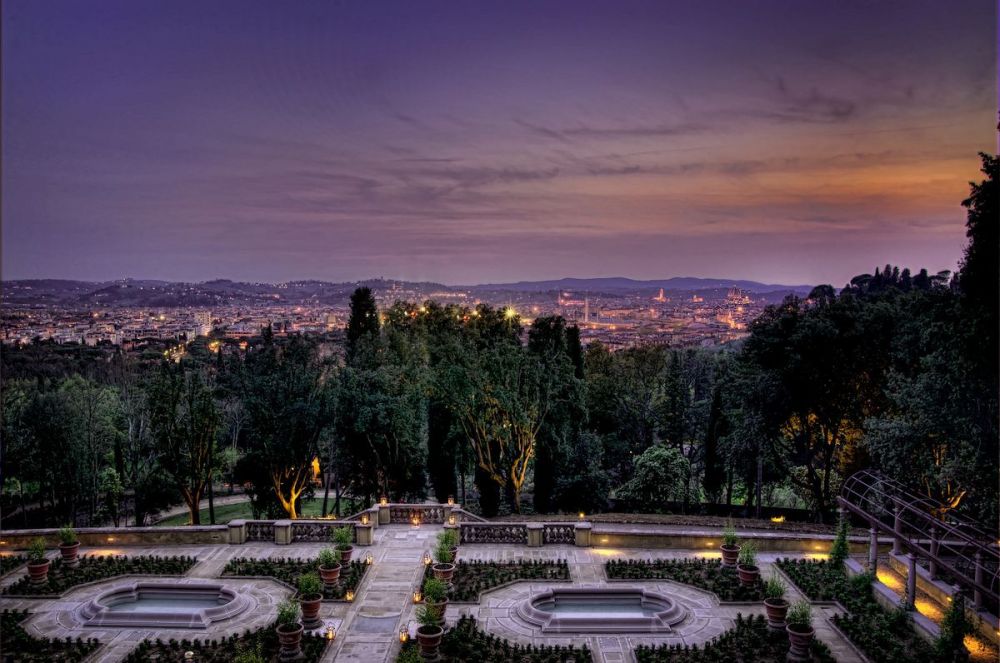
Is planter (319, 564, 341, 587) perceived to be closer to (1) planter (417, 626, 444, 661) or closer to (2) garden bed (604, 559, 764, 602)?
(1) planter (417, 626, 444, 661)

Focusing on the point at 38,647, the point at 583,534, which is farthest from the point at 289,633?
the point at 583,534

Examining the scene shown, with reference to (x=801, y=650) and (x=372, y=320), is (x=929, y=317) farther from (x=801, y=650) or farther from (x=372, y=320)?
(x=372, y=320)

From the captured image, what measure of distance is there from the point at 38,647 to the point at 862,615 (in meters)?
22.2

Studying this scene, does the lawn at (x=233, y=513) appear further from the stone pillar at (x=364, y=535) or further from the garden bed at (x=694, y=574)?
the garden bed at (x=694, y=574)

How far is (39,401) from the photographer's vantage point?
126 feet

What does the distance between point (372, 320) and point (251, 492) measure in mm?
17057

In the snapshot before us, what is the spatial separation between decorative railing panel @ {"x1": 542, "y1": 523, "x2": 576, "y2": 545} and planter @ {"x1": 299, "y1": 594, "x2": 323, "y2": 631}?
384 inches

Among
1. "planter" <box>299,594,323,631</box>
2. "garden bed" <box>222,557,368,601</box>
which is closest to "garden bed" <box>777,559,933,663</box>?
"garden bed" <box>222,557,368,601</box>

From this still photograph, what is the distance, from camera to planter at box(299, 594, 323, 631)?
1931cm

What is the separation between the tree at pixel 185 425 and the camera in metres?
33.5

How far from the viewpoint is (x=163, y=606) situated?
2119 cm

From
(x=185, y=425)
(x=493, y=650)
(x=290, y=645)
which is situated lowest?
(x=493, y=650)

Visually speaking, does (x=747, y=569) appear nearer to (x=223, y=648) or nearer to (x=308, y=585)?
(x=308, y=585)

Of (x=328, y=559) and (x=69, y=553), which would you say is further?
(x=69, y=553)
